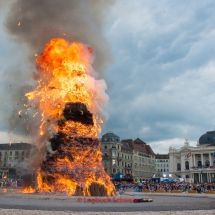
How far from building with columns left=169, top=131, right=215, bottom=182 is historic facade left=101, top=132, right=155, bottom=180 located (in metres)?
13.7

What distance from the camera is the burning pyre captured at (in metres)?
32.8

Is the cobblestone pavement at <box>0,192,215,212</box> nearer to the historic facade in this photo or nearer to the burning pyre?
the burning pyre

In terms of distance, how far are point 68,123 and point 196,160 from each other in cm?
11538

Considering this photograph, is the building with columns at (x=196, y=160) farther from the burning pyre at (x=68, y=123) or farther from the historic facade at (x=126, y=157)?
the burning pyre at (x=68, y=123)

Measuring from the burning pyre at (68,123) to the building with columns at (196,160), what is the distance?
9753cm

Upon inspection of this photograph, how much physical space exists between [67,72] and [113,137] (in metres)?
85.7

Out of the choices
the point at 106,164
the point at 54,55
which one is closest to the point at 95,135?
the point at 54,55

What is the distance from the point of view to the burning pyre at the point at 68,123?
32.8 m

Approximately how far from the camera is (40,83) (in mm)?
38062

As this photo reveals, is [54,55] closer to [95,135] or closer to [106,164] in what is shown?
[95,135]

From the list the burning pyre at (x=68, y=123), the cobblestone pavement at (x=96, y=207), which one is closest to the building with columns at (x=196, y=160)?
the burning pyre at (x=68, y=123)

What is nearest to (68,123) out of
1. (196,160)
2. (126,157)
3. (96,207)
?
(96,207)

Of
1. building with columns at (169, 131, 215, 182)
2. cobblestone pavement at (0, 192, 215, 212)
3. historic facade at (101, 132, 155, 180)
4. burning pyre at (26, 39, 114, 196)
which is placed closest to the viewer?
cobblestone pavement at (0, 192, 215, 212)

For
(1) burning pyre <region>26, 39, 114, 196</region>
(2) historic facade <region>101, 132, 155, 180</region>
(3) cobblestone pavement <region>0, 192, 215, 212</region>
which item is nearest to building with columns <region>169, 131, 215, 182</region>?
(2) historic facade <region>101, 132, 155, 180</region>
